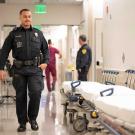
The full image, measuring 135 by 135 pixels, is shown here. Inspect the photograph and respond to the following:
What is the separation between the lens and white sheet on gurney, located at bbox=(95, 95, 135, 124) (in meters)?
2.54

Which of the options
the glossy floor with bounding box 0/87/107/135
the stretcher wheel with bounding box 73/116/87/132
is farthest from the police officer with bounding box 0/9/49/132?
the stretcher wheel with bounding box 73/116/87/132

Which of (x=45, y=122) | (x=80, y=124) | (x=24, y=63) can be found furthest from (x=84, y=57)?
(x=80, y=124)

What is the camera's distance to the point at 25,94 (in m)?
4.77

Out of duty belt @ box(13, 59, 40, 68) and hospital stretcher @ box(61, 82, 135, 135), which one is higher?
duty belt @ box(13, 59, 40, 68)

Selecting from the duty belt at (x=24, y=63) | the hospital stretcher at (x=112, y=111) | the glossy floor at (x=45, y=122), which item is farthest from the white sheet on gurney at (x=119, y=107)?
the duty belt at (x=24, y=63)

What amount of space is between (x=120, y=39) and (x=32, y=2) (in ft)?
20.9

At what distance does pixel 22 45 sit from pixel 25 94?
0.67 metres

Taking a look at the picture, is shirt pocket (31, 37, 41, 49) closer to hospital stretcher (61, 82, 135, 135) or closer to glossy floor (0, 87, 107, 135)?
hospital stretcher (61, 82, 135, 135)

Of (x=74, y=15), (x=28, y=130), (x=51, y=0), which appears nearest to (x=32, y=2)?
(x=51, y=0)

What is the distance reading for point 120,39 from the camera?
21.2ft

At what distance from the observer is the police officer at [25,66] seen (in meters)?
4.66

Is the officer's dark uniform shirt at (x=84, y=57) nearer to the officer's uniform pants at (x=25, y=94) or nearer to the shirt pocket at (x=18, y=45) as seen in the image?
the officer's uniform pants at (x=25, y=94)

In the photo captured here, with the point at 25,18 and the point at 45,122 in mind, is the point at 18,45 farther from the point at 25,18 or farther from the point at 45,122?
the point at 45,122

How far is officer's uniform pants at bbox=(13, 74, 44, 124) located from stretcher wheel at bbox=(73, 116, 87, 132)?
0.59m
